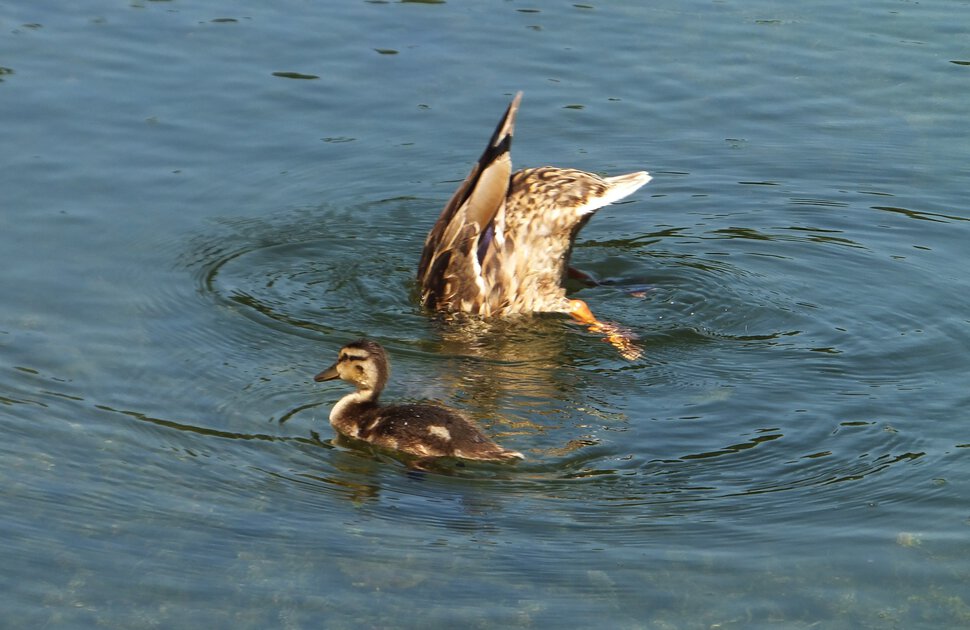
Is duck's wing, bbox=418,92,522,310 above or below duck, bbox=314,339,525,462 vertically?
above

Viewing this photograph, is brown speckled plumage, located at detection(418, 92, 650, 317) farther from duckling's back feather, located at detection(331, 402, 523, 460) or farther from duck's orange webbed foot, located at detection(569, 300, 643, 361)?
duckling's back feather, located at detection(331, 402, 523, 460)

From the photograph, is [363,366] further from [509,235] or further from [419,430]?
[509,235]

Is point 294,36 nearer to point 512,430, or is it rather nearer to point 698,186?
point 698,186

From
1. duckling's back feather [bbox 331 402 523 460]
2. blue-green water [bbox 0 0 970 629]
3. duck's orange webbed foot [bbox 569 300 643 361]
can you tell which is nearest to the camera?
Result: blue-green water [bbox 0 0 970 629]

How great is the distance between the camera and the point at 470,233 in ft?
28.0

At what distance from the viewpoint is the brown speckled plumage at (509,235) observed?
331 inches

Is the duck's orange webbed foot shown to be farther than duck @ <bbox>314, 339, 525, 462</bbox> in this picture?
Yes

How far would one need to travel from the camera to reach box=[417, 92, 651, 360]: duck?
8398 millimetres

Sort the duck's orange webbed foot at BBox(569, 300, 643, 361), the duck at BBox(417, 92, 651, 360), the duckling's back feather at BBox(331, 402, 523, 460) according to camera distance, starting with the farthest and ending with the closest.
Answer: the duck at BBox(417, 92, 651, 360) → the duck's orange webbed foot at BBox(569, 300, 643, 361) → the duckling's back feather at BBox(331, 402, 523, 460)

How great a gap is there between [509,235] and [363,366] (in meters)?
1.81

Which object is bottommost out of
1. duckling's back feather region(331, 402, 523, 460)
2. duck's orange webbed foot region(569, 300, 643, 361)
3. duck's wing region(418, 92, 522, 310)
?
duckling's back feather region(331, 402, 523, 460)

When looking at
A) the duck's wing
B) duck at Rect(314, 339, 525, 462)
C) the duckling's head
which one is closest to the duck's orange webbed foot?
the duck's wing

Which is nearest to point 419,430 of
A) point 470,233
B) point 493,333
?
point 493,333

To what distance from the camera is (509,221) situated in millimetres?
8523
